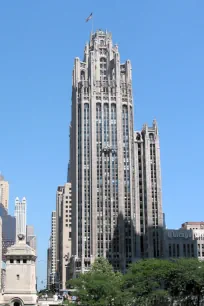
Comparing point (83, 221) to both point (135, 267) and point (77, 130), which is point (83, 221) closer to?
point (77, 130)

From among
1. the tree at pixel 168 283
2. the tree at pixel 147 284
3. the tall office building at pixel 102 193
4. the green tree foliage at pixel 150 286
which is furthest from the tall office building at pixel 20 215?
the tall office building at pixel 102 193

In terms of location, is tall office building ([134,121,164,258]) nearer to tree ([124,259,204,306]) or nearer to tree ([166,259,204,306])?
tree ([124,259,204,306])

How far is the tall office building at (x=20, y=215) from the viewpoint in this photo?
12362 centimetres

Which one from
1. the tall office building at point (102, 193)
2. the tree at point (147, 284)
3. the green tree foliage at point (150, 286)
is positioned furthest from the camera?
the tall office building at point (102, 193)

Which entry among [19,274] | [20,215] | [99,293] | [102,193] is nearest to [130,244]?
[102,193]

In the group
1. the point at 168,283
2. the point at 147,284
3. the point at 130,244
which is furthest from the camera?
the point at 130,244

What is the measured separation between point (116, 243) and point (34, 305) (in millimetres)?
88900

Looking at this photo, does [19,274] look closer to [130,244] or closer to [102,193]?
[102,193]

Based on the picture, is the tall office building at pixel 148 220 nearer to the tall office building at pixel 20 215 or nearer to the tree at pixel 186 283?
the tall office building at pixel 20 215

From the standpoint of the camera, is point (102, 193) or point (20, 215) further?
point (102, 193)

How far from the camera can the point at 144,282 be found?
106625mm

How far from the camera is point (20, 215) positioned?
5054 inches

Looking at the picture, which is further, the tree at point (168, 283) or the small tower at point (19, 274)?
the tree at point (168, 283)

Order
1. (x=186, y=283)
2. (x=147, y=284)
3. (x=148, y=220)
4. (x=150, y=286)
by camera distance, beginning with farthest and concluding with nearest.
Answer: (x=148, y=220), (x=186, y=283), (x=147, y=284), (x=150, y=286)
